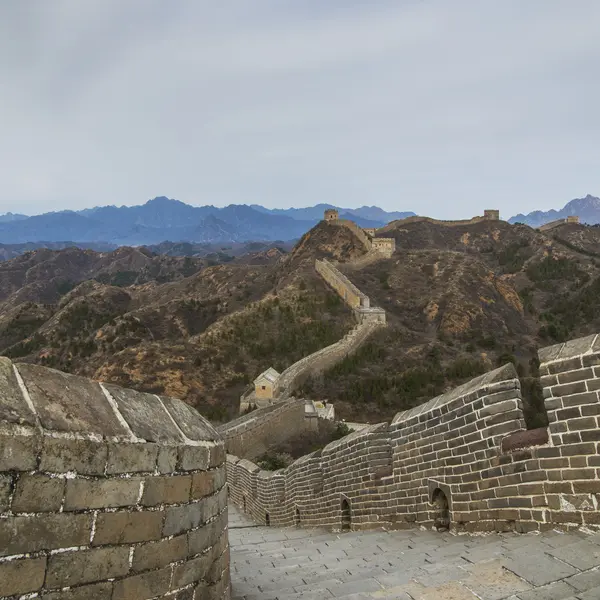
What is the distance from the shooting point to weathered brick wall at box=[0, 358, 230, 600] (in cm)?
250

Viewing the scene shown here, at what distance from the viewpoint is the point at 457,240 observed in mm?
93875

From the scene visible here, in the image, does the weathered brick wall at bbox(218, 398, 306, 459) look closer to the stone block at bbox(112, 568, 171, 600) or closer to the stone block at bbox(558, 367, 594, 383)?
the stone block at bbox(558, 367, 594, 383)

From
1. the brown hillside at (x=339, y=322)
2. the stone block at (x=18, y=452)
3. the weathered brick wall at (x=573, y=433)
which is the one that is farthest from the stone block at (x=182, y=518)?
the brown hillside at (x=339, y=322)

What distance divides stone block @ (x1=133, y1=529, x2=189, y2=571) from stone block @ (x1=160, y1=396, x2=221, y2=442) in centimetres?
68

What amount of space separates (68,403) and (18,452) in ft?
1.40

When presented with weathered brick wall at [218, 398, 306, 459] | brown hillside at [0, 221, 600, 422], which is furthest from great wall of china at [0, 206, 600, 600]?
brown hillside at [0, 221, 600, 422]

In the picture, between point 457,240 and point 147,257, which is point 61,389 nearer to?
point 457,240

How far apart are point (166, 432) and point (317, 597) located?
2154 millimetres

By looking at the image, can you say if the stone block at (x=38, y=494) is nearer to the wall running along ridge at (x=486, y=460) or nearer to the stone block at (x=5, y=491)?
the stone block at (x=5, y=491)

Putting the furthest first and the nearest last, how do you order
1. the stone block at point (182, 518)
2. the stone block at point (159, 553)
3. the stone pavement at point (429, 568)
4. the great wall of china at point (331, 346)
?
the great wall of china at point (331, 346) < the stone pavement at point (429, 568) < the stone block at point (182, 518) < the stone block at point (159, 553)

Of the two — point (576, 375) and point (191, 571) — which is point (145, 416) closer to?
point (191, 571)

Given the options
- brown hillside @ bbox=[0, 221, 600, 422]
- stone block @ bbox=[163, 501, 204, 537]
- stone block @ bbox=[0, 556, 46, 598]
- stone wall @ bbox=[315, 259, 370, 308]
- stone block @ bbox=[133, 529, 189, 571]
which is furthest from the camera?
stone wall @ bbox=[315, 259, 370, 308]

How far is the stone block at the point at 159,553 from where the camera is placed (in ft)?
9.77

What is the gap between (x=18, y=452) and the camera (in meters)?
2.48
